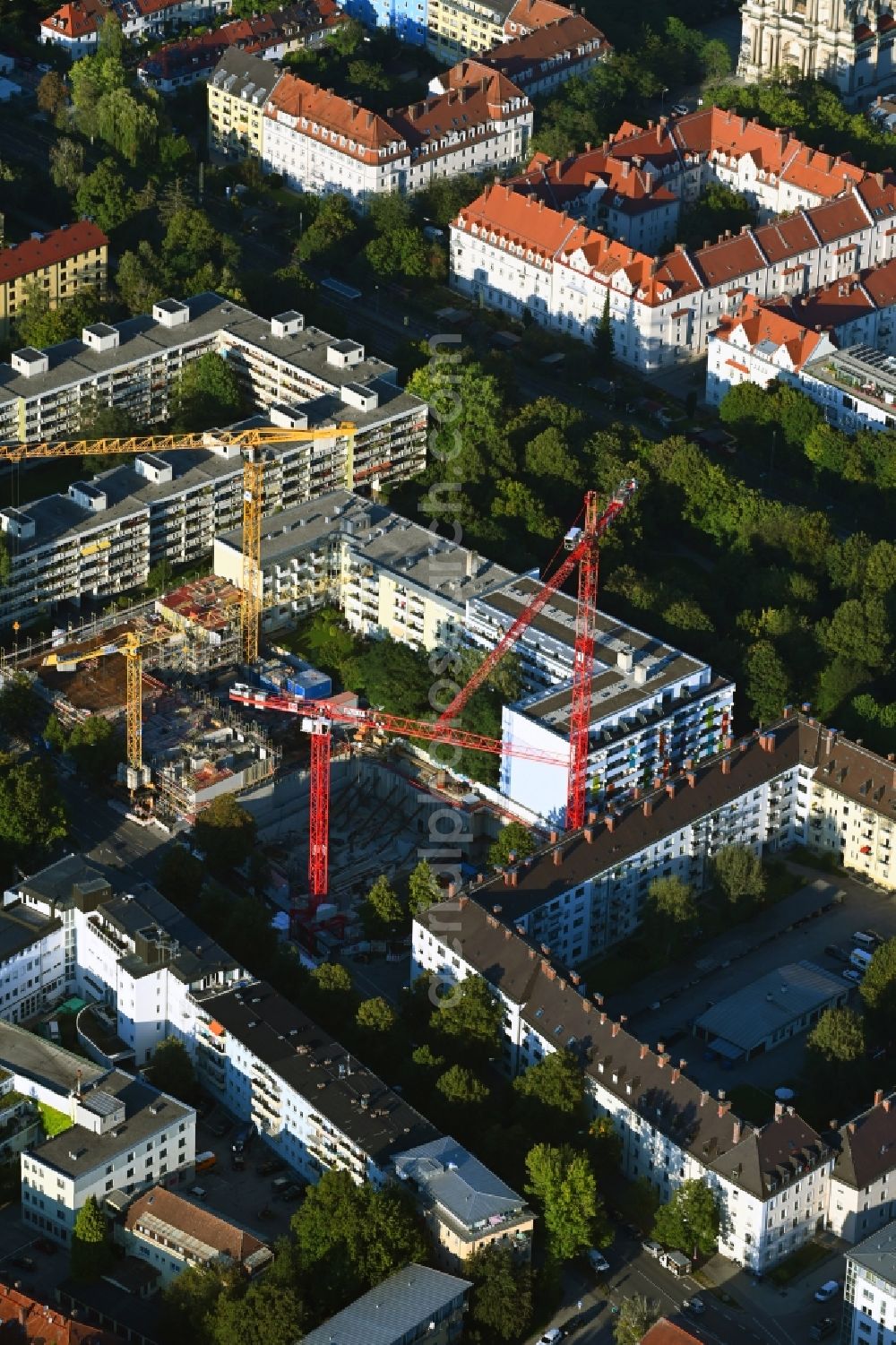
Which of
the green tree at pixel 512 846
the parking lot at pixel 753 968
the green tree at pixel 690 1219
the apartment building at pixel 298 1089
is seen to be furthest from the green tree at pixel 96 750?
the green tree at pixel 690 1219

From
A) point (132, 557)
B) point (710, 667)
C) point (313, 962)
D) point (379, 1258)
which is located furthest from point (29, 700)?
point (379, 1258)

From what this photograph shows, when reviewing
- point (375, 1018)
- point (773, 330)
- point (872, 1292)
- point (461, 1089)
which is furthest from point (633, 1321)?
point (773, 330)

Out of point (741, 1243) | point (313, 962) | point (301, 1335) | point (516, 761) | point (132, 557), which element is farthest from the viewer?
point (132, 557)

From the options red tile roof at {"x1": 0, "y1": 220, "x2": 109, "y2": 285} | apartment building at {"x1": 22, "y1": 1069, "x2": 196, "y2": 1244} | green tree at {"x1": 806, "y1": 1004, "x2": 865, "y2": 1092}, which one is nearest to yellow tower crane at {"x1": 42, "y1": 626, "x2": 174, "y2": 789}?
apartment building at {"x1": 22, "y1": 1069, "x2": 196, "y2": 1244}

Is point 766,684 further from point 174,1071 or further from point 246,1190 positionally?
point 246,1190

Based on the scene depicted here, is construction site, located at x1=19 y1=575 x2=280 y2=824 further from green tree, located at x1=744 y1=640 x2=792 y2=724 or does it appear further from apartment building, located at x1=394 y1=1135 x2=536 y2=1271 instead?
apartment building, located at x1=394 y1=1135 x2=536 y2=1271

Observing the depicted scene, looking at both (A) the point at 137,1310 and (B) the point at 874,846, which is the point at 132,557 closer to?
(B) the point at 874,846
